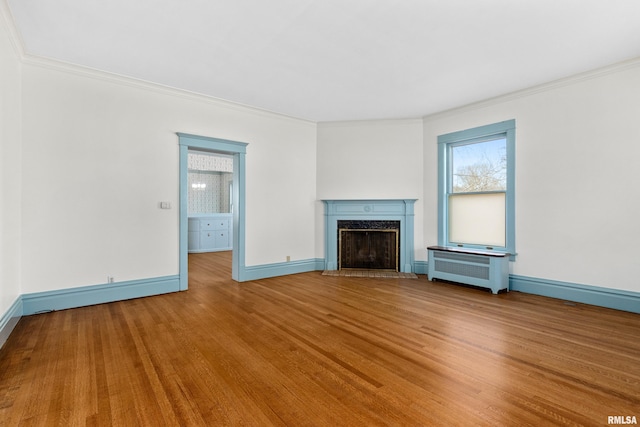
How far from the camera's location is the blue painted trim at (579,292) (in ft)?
11.8

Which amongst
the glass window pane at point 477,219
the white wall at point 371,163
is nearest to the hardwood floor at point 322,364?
the glass window pane at point 477,219

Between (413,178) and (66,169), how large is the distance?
17.5ft

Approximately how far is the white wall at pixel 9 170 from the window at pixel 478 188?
5.81 m

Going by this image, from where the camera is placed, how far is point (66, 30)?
3.01 meters

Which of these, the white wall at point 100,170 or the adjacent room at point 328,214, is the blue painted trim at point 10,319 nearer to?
the adjacent room at point 328,214

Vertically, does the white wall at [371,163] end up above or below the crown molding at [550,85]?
below

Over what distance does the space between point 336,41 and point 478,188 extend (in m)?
3.49

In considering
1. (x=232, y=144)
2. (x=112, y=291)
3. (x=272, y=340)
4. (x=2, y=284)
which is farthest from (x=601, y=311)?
(x=2, y=284)

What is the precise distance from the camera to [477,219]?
5.16 meters

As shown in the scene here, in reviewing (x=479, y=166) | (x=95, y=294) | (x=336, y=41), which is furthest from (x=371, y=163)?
(x=95, y=294)

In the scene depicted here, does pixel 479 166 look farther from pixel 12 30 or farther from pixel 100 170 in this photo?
pixel 12 30

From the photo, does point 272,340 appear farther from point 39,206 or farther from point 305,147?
point 305,147

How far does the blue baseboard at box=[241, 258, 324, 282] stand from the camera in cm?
527

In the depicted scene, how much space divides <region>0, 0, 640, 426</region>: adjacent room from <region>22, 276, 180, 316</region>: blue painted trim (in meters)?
0.03
